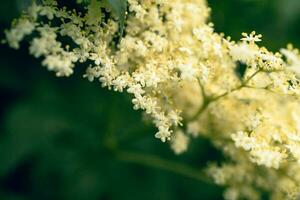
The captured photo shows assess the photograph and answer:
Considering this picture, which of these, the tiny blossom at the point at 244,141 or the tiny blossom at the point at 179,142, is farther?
the tiny blossom at the point at 179,142

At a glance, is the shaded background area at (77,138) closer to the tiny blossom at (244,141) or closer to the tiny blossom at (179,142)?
the tiny blossom at (179,142)

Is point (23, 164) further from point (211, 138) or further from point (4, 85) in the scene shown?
point (211, 138)

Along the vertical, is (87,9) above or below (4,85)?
below

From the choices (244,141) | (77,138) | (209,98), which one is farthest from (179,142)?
(77,138)

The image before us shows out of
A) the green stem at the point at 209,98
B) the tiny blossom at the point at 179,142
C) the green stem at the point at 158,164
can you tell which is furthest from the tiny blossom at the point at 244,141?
the green stem at the point at 158,164

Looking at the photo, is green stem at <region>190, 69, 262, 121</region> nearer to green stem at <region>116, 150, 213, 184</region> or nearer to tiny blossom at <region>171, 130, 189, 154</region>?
tiny blossom at <region>171, 130, 189, 154</region>

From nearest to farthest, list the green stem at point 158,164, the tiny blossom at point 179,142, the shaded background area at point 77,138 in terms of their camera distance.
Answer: the tiny blossom at point 179,142 < the green stem at point 158,164 < the shaded background area at point 77,138

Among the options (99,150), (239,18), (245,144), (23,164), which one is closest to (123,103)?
(99,150)

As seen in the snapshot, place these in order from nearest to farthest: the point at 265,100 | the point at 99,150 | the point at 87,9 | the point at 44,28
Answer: the point at 44,28
the point at 87,9
the point at 265,100
the point at 99,150

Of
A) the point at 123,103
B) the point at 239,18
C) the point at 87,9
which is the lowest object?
the point at 87,9

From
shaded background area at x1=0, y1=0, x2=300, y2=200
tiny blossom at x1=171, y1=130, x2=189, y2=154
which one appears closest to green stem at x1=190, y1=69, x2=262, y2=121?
tiny blossom at x1=171, y1=130, x2=189, y2=154
